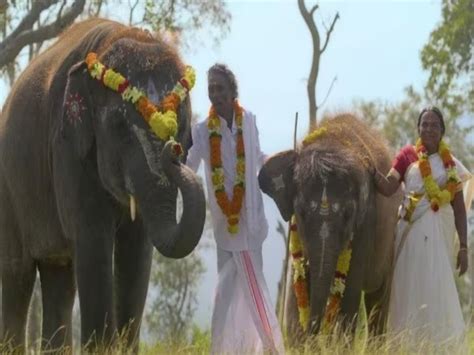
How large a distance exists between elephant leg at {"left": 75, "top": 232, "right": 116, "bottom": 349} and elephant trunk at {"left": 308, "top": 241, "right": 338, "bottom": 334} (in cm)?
201

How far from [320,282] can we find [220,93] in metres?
1.77

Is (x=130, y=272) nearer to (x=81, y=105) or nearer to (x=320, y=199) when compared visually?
(x=81, y=105)

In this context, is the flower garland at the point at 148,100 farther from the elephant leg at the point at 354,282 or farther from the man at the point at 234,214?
the elephant leg at the point at 354,282

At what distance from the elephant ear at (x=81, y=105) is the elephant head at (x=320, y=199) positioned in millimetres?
1999

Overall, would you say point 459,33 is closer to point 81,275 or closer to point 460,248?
point 460,248

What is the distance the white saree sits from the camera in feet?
32.7

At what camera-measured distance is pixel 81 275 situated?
8156 mm

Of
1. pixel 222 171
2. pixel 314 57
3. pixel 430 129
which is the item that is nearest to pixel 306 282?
pixel 222 171

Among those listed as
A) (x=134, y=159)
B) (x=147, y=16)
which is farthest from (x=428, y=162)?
(x=147, y=16)

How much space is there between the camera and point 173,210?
750cm

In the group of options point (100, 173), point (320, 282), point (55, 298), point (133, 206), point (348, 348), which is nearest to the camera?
point (133, 206)

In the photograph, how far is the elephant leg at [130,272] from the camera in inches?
338

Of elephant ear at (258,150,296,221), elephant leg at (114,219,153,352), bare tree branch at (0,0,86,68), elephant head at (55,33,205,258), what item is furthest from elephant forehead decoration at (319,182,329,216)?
bare tree branch at (0,0,86,68)

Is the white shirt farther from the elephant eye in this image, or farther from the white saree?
the white saree
